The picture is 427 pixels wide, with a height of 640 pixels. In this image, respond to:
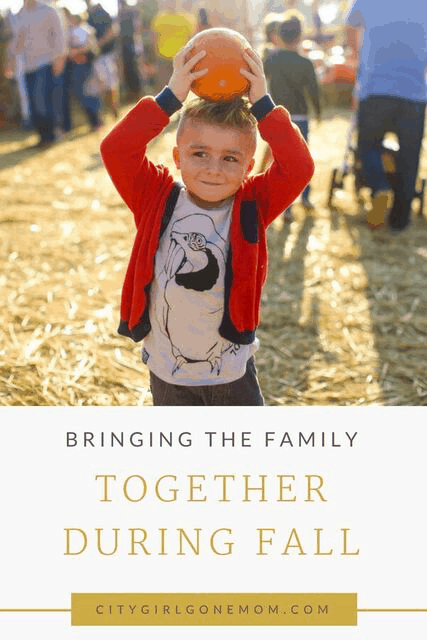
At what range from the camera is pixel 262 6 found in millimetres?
14414

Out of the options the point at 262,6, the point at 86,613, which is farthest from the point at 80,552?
the point at 262,6

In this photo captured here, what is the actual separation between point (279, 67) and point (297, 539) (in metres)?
4.34

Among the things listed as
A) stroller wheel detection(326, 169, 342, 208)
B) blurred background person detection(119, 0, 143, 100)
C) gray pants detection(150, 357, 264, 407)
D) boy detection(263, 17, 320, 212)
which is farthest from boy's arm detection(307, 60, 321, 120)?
blurred background person detection(119, 0, 143, 100)

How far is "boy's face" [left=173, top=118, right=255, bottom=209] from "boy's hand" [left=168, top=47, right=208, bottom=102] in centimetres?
9

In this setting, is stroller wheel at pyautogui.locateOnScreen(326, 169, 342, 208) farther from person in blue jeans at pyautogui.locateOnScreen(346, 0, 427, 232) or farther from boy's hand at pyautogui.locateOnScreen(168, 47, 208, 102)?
boy's hand at pyautogui.locateOnScreen(168, 47, 208, 102)

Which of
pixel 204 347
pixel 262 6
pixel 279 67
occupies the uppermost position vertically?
pixel 262 6

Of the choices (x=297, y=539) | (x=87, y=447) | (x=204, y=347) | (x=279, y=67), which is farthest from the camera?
(x=279, y=67)

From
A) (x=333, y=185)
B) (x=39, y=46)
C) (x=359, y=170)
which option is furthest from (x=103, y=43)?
(x=359, y=170)

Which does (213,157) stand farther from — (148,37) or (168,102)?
(148,37)

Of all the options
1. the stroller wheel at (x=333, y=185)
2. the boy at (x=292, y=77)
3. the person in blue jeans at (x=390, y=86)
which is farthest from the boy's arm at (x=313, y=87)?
the stroller wheel at (x=333, y=185)

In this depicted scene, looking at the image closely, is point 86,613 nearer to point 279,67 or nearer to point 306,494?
point 306,494

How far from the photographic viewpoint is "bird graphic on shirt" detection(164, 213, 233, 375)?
94.5 inches

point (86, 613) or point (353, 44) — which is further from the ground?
point (353, 44)

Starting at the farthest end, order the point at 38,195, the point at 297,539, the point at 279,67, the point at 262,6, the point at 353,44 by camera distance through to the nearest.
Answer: the point at 353,44 → the point at 262,6 → the point at 38,195 → the point at 279,67 → the point at 297,539
